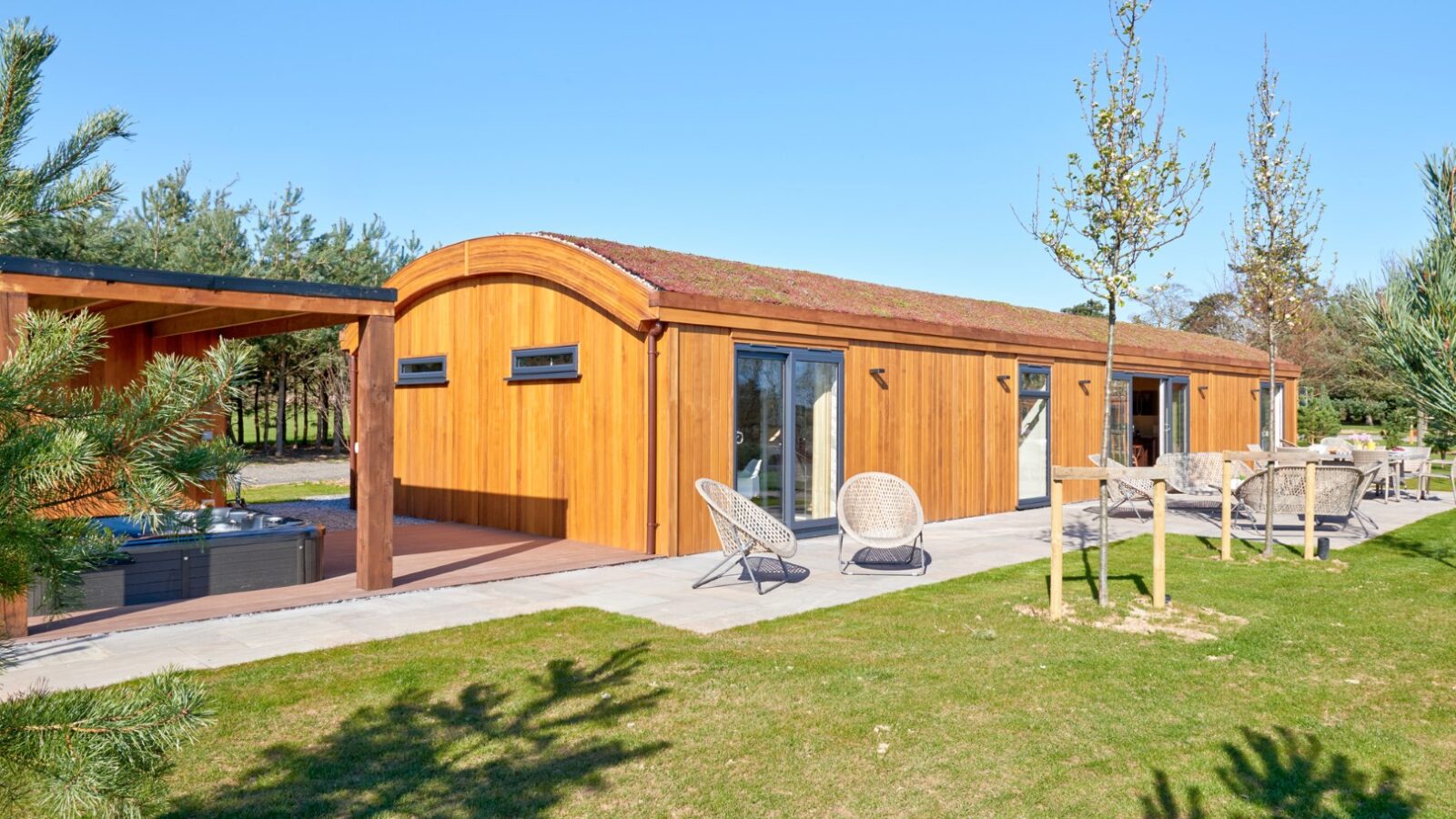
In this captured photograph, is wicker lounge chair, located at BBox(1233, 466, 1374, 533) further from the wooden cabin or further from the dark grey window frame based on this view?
the dark grey window frame

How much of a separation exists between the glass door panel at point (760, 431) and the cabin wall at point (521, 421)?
41.7 inches

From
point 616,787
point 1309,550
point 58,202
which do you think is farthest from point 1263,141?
point 58,202

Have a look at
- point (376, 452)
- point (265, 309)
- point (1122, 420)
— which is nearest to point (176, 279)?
point (265, 309)

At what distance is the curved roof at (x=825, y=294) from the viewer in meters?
9.87

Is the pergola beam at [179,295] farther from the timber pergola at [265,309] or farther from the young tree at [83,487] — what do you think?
the young tree at [83,487]

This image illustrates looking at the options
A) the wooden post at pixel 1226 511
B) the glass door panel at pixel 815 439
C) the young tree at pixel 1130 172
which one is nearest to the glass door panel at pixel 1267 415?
the wooden post at pixel 1226 511

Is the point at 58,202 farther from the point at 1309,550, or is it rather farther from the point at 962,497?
the point at 962,497

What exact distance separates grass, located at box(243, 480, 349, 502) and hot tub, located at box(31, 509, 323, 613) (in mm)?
8299

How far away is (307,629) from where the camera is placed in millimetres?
5879

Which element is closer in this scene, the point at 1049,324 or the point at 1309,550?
the point at 1309,550

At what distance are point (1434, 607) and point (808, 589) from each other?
4248mm

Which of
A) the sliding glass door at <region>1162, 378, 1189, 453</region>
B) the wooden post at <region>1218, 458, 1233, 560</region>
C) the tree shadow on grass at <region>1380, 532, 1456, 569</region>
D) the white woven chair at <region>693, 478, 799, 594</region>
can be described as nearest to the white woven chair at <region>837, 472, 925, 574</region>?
the white woven chair at <region>693, 478, 799, 594</region>

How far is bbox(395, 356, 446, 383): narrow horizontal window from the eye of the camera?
11.9m

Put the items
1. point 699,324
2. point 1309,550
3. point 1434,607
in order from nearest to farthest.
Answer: point 1434,607
point 1309,550
point 699,324
